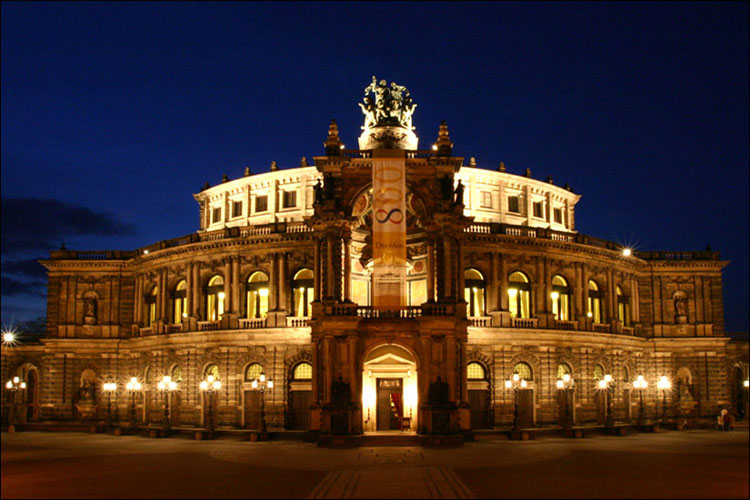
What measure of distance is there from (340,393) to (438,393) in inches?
234

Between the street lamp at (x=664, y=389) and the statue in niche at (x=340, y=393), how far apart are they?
29770 mm

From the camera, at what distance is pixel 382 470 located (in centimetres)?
3544

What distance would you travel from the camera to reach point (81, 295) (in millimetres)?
71250

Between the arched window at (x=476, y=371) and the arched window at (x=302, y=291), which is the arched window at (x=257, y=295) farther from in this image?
the arched window at (x=476, y=371)

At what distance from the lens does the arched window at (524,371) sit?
60531mm

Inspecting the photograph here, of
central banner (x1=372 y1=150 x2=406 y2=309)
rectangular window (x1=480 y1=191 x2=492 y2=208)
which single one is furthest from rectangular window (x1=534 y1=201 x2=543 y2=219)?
central banner (x1=372 y1=150 x2=406 y2=309)

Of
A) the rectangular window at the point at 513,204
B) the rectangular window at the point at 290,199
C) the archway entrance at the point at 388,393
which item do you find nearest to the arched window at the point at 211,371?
the archway entrance at the point at 388,393

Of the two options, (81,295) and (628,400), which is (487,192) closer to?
(628,400)

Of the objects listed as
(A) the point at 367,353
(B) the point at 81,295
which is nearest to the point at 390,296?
(A) the point at 367,353

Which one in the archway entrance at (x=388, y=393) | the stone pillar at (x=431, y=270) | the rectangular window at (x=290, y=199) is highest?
the rectangular window at (x=290, y=199)

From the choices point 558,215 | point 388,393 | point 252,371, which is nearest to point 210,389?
point 252,371

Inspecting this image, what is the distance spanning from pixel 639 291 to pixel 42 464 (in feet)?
167

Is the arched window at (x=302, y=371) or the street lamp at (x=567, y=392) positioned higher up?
the arched window at (x=302, y=371)

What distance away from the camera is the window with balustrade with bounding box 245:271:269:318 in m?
62.8
